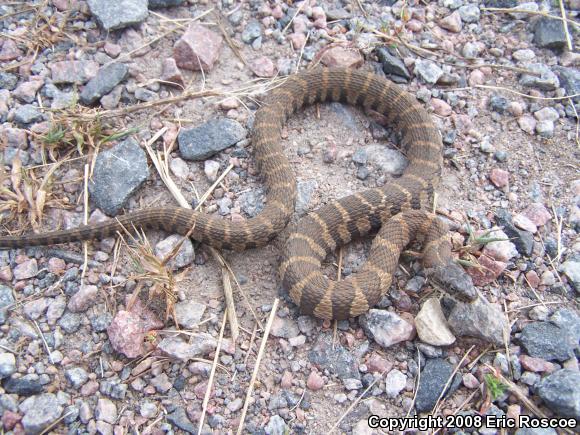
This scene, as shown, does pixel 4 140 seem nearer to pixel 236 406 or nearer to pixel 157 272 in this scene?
pixel 157 272

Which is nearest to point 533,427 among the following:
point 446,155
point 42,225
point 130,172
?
point 446,155

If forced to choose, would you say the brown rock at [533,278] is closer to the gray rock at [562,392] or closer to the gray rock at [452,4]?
the gray rock at [562,392]

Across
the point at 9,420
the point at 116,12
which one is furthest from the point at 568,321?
the point at 116,12

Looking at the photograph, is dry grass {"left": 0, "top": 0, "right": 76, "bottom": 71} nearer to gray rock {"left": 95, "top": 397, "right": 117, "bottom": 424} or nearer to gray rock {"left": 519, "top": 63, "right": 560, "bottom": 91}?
gray rock {"left": 95, "top": 397, "right": 117, "bottom": 424}

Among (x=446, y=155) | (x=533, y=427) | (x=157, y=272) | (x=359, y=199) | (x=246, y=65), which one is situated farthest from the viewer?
(x=246, y=65)

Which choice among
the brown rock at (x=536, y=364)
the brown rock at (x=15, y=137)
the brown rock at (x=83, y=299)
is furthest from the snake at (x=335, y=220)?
the brown rock at (x=15, y=137)

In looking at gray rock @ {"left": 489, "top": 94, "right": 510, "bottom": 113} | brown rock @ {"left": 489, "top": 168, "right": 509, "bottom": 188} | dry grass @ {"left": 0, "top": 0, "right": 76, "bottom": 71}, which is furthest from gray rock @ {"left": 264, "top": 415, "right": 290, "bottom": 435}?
dry grass @ {"left": 0, "top": 0, "right": 76, "bottom": 71}

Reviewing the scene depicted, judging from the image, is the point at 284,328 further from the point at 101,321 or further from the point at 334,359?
the point at 101,321
